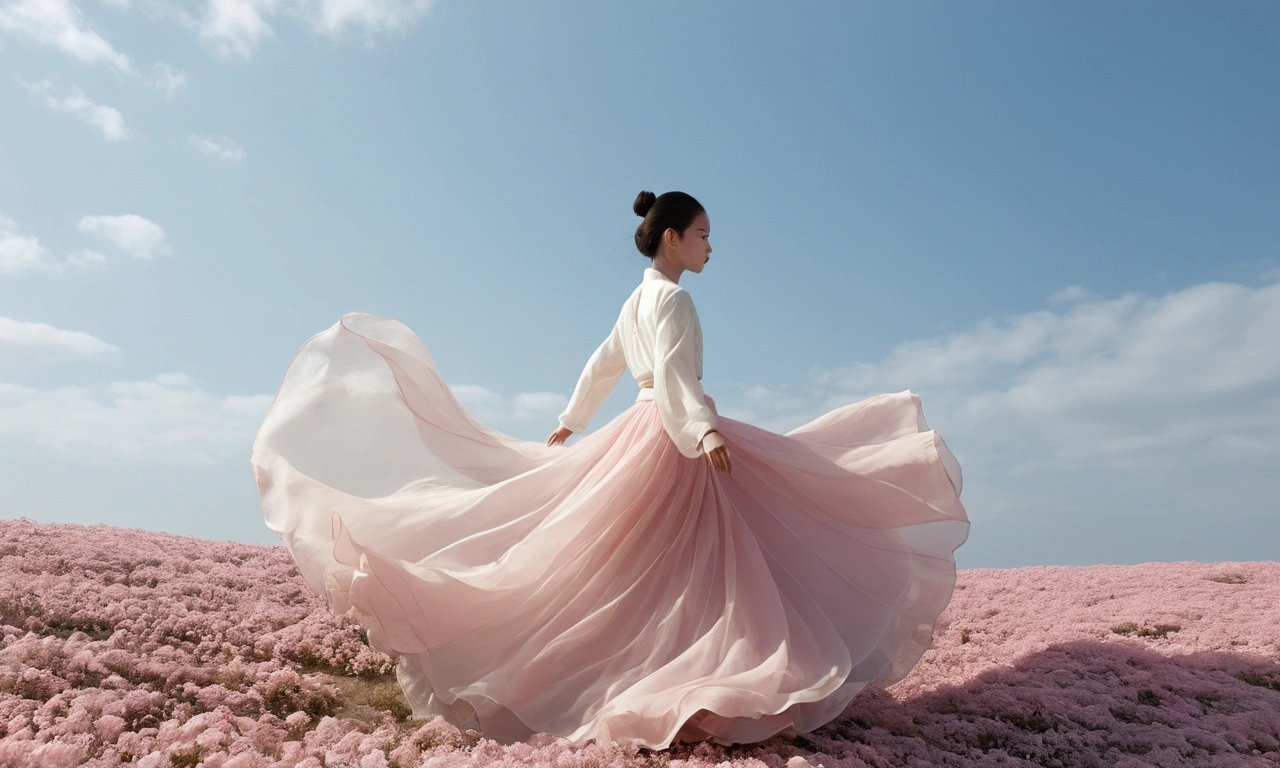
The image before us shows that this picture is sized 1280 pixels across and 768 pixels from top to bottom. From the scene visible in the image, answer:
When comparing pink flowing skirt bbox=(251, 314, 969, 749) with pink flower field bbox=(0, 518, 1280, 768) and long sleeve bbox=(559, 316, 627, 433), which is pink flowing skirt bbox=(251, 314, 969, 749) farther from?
long sleeve bbox=(559, 316, 627, 433)

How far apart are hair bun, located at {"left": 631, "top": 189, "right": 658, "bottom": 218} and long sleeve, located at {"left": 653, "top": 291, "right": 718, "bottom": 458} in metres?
0.62

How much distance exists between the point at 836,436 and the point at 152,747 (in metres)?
3.26

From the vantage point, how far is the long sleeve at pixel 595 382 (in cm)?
416

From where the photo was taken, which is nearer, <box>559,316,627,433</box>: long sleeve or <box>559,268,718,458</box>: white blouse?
<box>559,268,718,458</box>: white blouse

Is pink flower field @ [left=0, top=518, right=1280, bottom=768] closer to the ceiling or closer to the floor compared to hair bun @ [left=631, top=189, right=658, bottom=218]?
closer to the floor

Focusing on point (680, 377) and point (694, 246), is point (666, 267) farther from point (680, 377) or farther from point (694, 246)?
point (680, 377)

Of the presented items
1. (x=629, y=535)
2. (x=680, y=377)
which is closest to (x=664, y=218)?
(x=680, y=377)

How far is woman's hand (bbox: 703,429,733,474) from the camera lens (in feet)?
10.3

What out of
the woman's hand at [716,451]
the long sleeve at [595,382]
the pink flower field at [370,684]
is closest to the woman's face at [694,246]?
the long sleeve at [595,382]

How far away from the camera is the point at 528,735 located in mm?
3178

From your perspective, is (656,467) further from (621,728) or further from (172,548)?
(172,548)

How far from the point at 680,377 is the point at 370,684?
2327 mm

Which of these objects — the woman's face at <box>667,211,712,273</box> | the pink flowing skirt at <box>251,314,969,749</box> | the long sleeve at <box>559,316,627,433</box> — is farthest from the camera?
the long sleeve at <box>559,316,627,433</box>

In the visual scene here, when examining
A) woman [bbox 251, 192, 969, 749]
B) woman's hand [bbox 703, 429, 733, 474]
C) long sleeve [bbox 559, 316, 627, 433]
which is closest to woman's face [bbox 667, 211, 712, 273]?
woman [bbox 251, 192, 969, 749]
